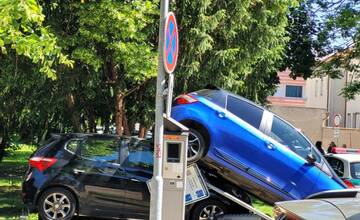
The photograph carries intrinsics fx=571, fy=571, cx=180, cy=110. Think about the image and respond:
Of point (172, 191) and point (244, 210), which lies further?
point (244, 210)

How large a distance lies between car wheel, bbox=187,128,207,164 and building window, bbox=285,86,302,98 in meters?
64.1

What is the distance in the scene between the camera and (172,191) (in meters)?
7.81

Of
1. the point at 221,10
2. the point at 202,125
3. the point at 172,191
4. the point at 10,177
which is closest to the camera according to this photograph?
the point at 172,191

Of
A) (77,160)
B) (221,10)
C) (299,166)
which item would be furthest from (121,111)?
(299,166)

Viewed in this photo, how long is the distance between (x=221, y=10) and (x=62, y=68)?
3834 millimetres

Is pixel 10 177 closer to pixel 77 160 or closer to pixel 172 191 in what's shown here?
pixel 77 160

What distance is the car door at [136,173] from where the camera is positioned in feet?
32.1

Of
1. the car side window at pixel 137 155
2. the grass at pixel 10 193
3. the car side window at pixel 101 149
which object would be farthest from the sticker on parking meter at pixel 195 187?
the grass at pixel 10 193

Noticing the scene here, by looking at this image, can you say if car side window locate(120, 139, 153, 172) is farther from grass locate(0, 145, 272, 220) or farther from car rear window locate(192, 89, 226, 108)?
grass locate(0, 145, 272, 220)

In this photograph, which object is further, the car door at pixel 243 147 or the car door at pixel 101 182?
the car door at pixel 101 182

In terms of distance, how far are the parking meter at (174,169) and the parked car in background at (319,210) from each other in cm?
344

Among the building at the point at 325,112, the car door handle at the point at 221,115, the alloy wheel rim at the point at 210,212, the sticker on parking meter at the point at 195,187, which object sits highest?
the car door handle at the point at 221,115

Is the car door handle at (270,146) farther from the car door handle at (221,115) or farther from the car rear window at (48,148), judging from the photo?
the car rear window at (48,148)

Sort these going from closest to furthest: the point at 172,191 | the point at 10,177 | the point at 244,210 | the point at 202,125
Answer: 1. the point at 172,191
2. the point at 202,125
3. the point at 244,210
4. the point at 10,177
